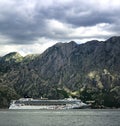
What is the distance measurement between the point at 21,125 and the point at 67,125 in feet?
59.3

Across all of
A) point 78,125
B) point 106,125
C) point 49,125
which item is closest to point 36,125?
point 49,125

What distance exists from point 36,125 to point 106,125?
2737 cm

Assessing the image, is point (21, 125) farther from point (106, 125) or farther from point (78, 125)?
point (106, 125)

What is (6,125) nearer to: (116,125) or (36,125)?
(36,125)

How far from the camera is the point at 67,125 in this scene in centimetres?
15875

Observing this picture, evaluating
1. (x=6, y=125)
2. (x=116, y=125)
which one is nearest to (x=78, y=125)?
Answer: (x=116, y=125)

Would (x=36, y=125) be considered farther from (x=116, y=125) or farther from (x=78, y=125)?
(x=116, y=125)

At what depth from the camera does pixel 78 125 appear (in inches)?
6230

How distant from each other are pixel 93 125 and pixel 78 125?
5.89m

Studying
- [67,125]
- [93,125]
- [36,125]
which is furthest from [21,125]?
[93,125]

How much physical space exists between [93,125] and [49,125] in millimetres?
17457

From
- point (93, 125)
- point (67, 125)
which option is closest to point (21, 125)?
point (67, 125)

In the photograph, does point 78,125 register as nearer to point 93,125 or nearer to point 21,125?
point 93,125

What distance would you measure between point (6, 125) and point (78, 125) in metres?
28.1
